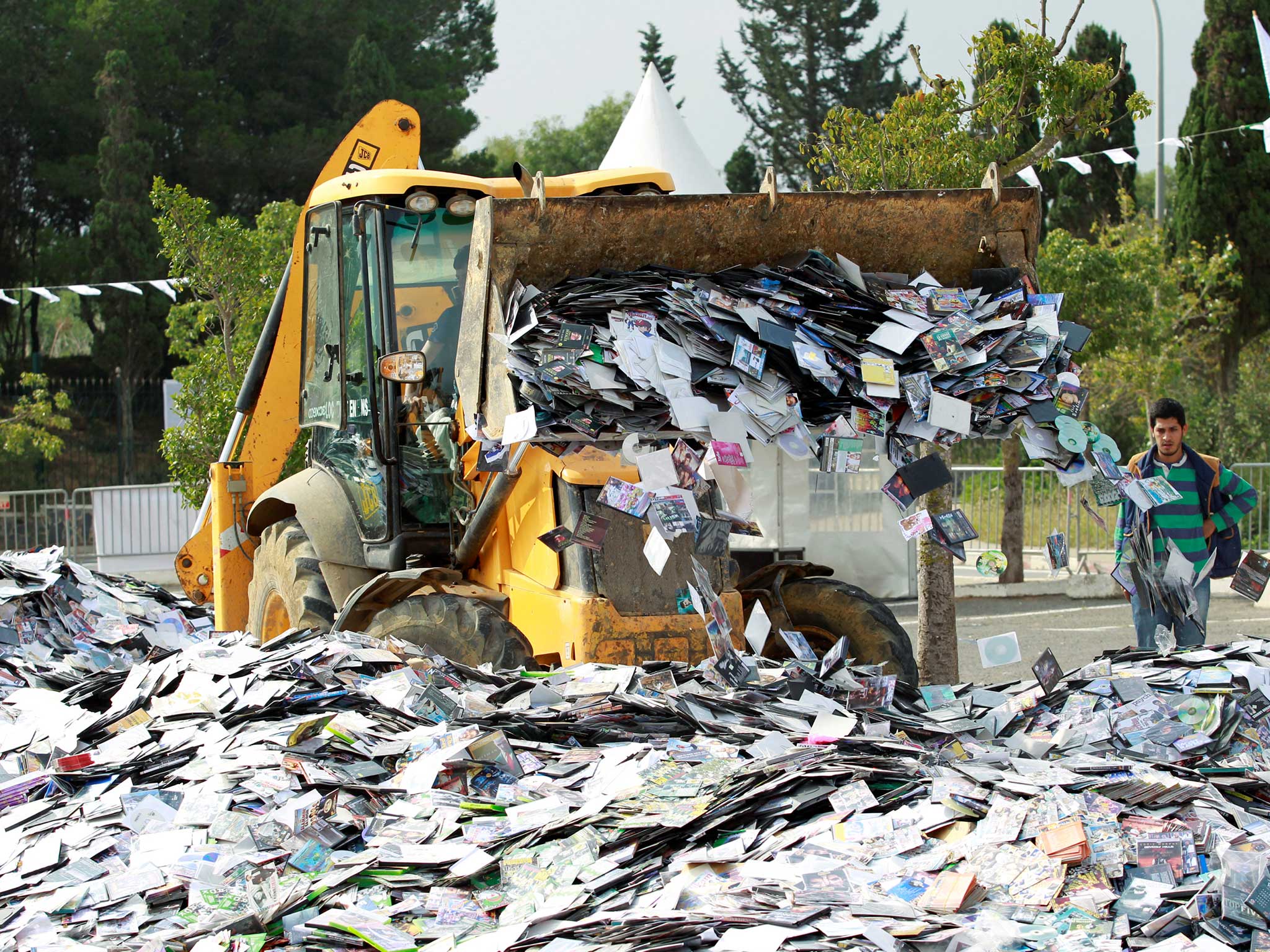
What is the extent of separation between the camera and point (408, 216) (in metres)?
5.54

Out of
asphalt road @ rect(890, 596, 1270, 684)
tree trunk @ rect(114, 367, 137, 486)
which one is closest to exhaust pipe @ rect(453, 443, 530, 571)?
asphalt road @ rect(890, 596, 1270, 684)

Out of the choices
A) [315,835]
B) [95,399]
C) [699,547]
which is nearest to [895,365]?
[699,547]

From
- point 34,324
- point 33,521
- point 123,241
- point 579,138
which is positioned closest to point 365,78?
point 123,241

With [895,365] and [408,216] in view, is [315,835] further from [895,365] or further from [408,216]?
[408,216]

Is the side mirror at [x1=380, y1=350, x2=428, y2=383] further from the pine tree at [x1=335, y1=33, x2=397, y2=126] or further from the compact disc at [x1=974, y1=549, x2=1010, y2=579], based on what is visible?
the pine tree at [x1=335, y1=33, x2=397, y2=126]

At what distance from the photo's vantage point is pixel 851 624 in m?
5.75

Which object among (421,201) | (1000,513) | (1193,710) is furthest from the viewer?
(1000,513)

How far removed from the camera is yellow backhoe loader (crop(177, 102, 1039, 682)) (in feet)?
15.4

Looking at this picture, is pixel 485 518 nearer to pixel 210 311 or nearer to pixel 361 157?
pixel 361 157

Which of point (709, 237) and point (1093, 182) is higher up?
point (1093, 182)

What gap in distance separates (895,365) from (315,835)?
243 cm

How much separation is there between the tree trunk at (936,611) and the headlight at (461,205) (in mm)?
3066

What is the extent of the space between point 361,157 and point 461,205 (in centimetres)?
181

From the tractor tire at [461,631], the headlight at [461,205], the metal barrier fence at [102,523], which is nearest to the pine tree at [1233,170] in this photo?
the metal barrier fence at [102,523]
